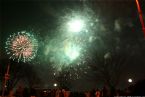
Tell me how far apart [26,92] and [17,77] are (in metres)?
29.9

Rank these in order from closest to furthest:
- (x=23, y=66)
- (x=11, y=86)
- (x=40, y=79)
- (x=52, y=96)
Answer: (x=52, y=96), (x=11, y=86), (x=23, y=66), (x=40, y=79)

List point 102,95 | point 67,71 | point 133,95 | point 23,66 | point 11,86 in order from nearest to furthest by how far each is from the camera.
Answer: point 133,95
point 102,95
point 67,71
point 11,86
point 23,66

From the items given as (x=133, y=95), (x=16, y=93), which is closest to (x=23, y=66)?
(x=16, y=93)

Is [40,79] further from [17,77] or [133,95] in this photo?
[133,95]

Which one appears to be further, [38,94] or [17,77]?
[17,77]

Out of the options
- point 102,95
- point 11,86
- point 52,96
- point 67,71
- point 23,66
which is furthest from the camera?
point 23,66

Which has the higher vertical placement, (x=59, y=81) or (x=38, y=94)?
(x=59, y=81)

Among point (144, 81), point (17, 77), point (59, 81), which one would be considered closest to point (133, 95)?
point (144, 81)

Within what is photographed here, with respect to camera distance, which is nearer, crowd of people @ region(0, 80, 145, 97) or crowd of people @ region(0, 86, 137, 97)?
crowd of people @ region(0, 80, 145, 97)

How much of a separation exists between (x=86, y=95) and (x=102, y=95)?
2.92 m

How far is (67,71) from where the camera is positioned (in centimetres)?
6769

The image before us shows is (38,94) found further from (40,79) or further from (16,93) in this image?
(40,79)

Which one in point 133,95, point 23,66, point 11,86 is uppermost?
point 23,66

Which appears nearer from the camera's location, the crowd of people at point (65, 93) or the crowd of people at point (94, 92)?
the crowd of people at point (94, 92)
